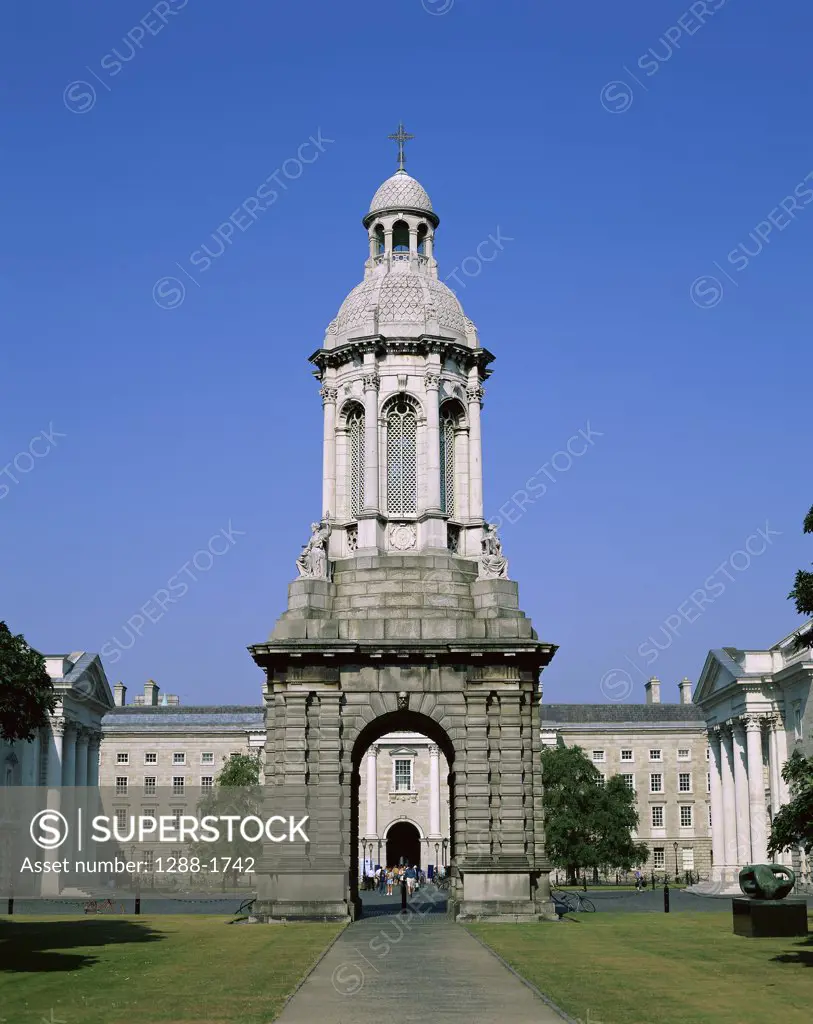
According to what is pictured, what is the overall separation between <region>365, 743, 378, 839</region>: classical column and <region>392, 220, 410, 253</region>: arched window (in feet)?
221

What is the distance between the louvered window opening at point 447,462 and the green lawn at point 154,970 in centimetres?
1544

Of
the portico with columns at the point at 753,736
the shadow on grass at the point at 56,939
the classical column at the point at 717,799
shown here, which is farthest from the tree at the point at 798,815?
the classical column at the point at 717,799

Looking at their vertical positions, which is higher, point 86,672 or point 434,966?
point 86,672

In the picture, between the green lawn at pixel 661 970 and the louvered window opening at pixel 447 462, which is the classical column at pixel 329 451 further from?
the green lawn at pixel 661 970

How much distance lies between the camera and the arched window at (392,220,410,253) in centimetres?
4984

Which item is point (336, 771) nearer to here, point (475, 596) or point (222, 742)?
point (475, 596)

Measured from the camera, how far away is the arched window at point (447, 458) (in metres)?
47.1

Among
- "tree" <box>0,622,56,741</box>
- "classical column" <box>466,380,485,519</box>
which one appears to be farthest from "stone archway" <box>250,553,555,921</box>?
"tree" <box>0,622,56,741</box>

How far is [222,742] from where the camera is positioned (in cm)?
12050

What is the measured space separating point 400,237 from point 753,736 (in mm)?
45752

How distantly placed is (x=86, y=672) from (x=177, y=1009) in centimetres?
7703

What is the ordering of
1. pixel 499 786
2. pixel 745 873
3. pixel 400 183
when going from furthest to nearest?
pixel 400 183
pixel 499 786
pixel 745 873

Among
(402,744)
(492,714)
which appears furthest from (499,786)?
(402,744)

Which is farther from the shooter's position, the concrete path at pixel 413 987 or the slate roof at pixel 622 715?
the slate roof at pixel 622 715
